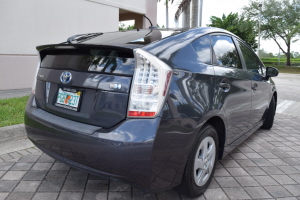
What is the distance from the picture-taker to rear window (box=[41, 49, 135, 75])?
1978 mm

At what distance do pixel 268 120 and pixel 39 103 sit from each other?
12.6 ft

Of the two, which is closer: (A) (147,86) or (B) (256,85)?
(A) (147,86)

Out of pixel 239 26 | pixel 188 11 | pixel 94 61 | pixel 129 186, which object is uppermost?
pixel 239 26

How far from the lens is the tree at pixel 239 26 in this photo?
3523 cm

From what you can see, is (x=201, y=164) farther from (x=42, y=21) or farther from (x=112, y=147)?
(x=42, y=21)

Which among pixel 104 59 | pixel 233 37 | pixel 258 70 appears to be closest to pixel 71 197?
pixel 104 59

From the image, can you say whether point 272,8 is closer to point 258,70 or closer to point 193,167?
point 258,70

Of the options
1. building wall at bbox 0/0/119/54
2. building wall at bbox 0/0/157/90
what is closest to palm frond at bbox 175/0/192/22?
building wall at bbox 0/0/119/54

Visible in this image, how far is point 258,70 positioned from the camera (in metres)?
3.86

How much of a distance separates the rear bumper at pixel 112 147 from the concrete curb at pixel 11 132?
1.70m

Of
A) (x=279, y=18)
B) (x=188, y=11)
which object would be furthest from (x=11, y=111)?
(x=279, y=18)

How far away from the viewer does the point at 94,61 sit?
212 centimetres

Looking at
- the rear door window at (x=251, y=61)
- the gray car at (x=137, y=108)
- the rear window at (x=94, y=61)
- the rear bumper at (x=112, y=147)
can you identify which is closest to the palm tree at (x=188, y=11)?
the rear door window at (x=251, y=61)

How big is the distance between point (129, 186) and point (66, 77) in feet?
3.89
